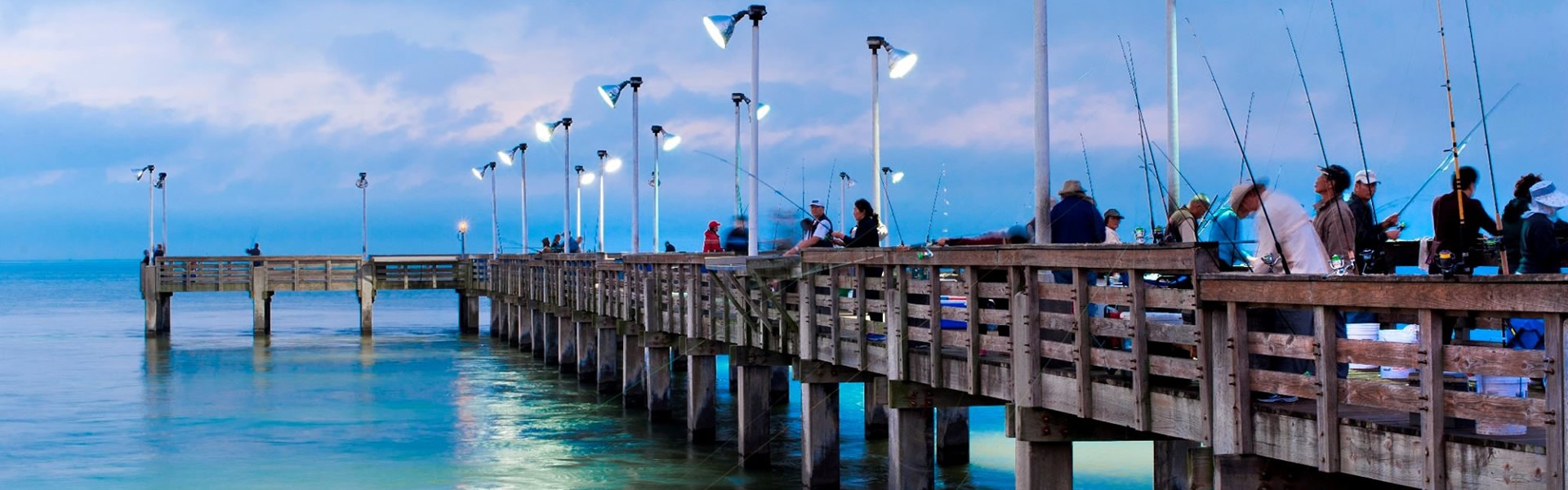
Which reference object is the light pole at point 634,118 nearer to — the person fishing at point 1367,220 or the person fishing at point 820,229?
the person fishing at point 820,229

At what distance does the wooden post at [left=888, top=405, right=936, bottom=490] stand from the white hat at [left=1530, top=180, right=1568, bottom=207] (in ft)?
17.7

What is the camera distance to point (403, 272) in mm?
56188

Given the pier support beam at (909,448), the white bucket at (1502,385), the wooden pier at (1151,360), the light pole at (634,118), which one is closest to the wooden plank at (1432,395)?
the wooden pier at (1151,360)

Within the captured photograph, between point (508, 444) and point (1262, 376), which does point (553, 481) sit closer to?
point (508, 444)

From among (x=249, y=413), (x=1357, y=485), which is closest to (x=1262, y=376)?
(x=1357, y=485)

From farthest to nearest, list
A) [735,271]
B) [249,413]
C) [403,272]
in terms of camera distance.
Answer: [403,272] < [249,413] < [735,271]

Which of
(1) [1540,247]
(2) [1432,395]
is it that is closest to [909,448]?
(1) [1540,247]

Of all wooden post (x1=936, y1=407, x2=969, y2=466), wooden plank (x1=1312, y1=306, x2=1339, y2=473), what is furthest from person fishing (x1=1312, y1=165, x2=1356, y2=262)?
wooden post (x1=936, y1=407, x2=969, y2=466)

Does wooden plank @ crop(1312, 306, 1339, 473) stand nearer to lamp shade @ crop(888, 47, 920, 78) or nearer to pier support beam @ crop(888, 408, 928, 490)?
pier support beam @ crop(888, 408, 928, 490)

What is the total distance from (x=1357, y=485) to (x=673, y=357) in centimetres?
2648

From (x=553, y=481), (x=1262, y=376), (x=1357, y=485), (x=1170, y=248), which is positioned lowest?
(x=553, y=481)

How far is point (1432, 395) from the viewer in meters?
6.77

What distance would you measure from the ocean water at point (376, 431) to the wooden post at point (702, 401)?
290 mm

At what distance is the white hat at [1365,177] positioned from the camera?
411 inches
